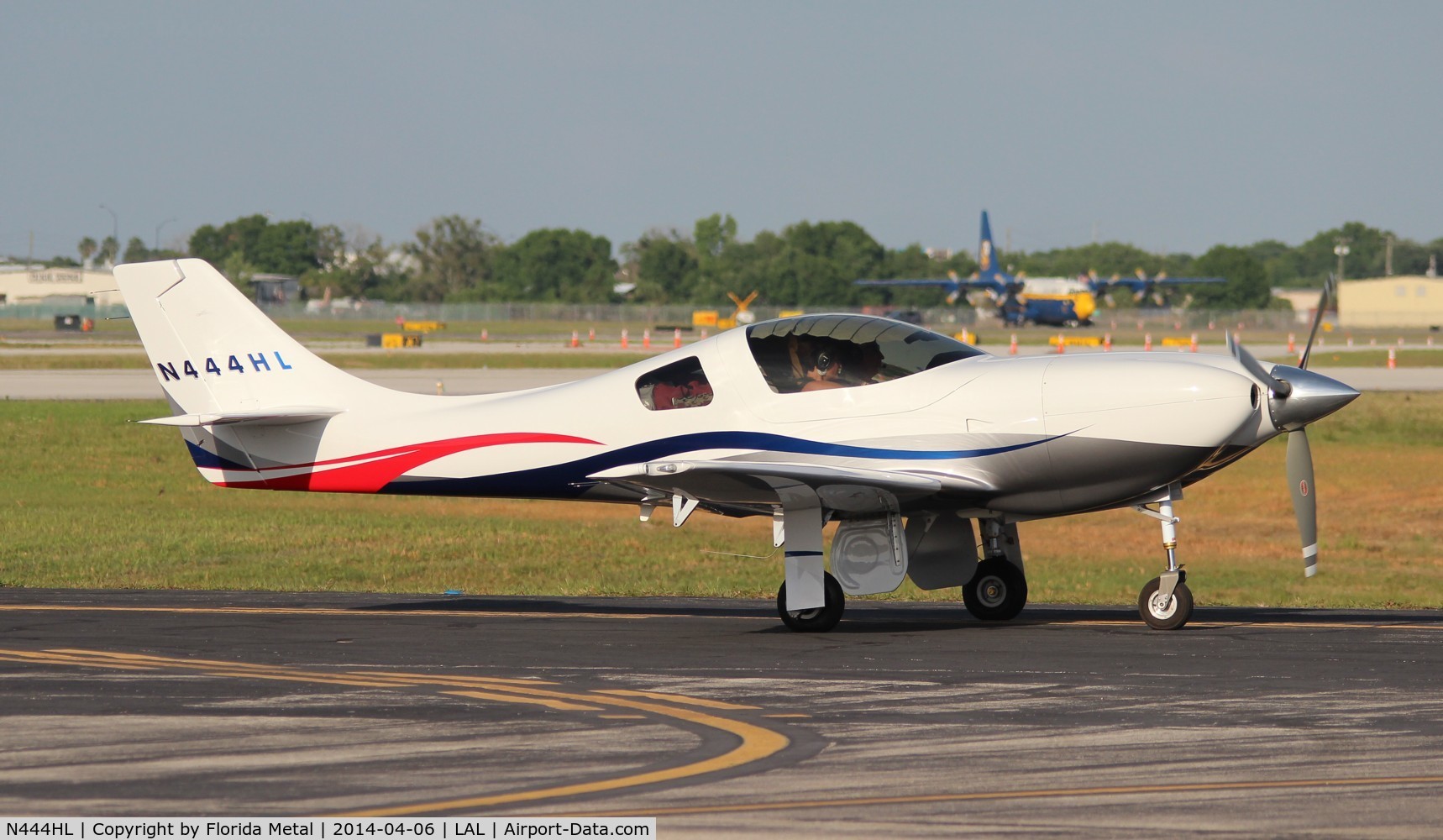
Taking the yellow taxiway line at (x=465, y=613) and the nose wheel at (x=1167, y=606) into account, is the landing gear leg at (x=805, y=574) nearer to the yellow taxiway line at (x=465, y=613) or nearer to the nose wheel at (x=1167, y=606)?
the yellow taxiway line at (x=465, y=613)

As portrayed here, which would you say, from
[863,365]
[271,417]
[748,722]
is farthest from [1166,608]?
[271,417]

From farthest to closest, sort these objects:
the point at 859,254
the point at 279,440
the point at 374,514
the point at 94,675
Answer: the point at 859,254 → the point at 374,514 → the point at 279,440 → the point at 94,675

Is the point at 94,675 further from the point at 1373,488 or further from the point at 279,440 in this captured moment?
the point at 1373,488

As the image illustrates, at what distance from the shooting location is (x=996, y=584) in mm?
14438

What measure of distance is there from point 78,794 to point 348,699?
2730mm

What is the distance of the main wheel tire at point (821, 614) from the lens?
1359 cm

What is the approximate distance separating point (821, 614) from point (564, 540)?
9.01 meters

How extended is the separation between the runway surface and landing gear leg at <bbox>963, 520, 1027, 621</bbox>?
0.96 ft

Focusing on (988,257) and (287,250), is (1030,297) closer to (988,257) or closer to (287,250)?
(988,257)

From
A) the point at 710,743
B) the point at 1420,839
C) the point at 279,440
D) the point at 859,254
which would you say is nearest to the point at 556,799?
the point at 710,743

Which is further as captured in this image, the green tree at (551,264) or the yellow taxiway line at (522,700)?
the green tree at (551,264)

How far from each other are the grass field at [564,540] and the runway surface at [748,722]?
4112mm

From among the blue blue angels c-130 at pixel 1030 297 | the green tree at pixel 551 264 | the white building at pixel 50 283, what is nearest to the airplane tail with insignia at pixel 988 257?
the blue blue angels c-130 at pixel 1030 297

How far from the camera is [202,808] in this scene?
7.14 m
